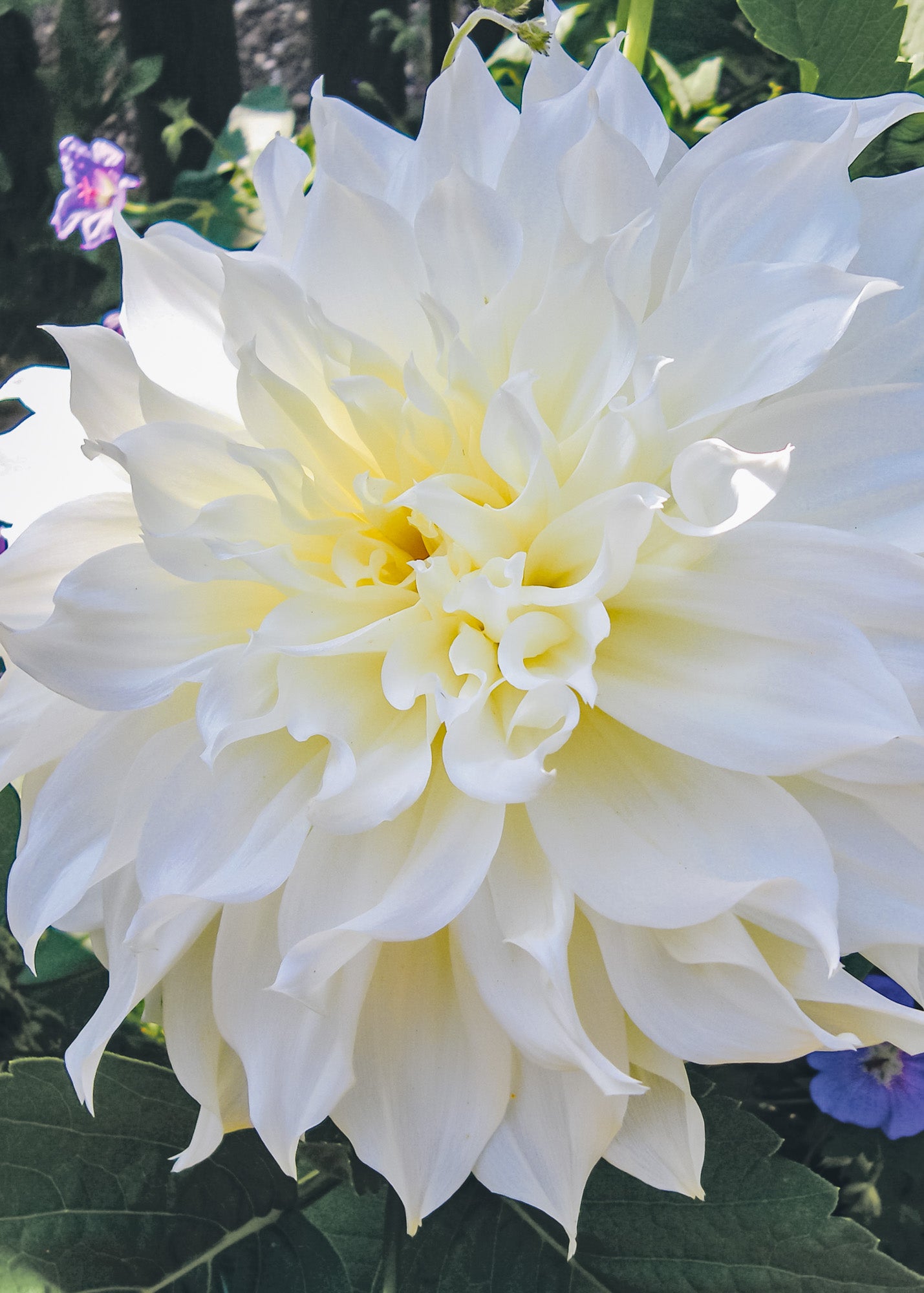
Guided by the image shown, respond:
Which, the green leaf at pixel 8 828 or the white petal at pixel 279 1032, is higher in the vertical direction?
the white petal at pixel 279 1032

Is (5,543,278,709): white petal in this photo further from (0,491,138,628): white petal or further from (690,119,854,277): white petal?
(690,119,854,277): white petal

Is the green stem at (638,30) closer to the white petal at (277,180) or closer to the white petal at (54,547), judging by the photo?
the white petal at (277,180)

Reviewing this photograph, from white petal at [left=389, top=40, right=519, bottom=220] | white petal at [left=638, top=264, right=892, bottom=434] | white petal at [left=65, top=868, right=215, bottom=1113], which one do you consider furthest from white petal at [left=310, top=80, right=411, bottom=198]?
white petal at [left=65, top=868, right=215, bottom=1113]

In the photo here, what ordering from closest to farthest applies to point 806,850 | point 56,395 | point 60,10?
point 806,850, point 56,395, point 60,10

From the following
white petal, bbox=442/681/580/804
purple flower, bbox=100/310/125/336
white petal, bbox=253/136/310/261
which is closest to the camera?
white petal, bbox=442/681/580/804

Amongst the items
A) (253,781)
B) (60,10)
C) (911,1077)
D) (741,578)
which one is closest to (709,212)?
(741,578)

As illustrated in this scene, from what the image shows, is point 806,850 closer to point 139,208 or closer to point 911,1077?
point 911,1077

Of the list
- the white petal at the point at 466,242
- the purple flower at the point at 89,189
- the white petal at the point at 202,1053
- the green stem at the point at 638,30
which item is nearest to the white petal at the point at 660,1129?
the white petal at the point at 202,1053
